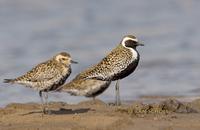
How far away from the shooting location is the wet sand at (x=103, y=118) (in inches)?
553

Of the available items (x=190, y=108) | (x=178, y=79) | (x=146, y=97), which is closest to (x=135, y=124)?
(x=190, y=108)

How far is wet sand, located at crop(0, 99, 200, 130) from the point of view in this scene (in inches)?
553

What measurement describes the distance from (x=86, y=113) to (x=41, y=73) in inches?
54.4

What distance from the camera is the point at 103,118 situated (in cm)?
1450

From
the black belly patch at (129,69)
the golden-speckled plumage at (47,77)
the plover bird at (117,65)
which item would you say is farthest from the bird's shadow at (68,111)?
the black belly patch at (129,69)

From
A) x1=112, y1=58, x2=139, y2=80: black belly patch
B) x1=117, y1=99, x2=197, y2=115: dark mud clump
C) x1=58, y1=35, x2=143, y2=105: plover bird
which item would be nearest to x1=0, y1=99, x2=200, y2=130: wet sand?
x1=117, y1=99, x2=197, y2=115: dark mud clump

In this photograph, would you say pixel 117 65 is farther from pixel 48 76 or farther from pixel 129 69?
pixel 48 76

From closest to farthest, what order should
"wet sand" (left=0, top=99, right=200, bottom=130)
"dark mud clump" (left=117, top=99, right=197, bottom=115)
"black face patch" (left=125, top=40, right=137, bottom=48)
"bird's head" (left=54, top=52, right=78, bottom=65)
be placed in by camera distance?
"wet sand" (left=0, top=99, right=200, bottom=130) → "dark mud clump" (left=117, top=99, right=197, bottom=115) → "bird's head" (left=54, top=52, right=78, bottom=65) → "black face patch" (left=125, top=40, right=137, bottom=48)

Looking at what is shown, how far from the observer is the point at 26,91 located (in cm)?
2047

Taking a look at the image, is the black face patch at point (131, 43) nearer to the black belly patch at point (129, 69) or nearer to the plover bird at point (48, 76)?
the black belly patch at point (129, 69)

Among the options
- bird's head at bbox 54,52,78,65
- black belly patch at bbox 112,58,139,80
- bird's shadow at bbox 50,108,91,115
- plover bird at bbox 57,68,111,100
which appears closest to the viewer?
bird's shadow at bbox 50,108,91,115

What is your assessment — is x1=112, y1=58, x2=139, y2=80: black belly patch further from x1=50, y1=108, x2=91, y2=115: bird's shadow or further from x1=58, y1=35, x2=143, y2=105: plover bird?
x1=50, y1=108, x2=91, y2=115: bird's shadow

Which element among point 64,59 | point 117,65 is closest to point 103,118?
point 64,59

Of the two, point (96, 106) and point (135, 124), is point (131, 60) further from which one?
point (135, 124)
